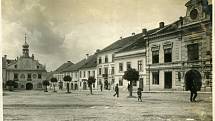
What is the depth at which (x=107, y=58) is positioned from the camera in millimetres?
4410

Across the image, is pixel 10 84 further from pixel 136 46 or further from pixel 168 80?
pixel 168 80

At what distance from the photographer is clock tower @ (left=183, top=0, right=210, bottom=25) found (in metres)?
4.07

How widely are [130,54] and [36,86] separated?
0.96 m

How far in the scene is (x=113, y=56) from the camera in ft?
14.5

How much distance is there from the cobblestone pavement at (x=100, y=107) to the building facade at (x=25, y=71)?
3.8 inches

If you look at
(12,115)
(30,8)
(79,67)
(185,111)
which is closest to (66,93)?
(79,67)

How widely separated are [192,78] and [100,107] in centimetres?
89

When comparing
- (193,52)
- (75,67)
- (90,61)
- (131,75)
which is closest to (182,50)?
(193,52)

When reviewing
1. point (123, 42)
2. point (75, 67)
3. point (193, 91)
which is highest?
point (123, 42)

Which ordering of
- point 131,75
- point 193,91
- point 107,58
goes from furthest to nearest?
point 107,58 < point 131,75 < point 193,91

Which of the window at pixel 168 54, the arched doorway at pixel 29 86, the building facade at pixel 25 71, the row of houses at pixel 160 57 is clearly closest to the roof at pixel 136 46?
the row of houses at pixel 160 57

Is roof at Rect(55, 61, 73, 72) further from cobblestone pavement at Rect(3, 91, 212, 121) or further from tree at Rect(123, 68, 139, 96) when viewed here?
tree at Rect(123, 68, 139, 96)

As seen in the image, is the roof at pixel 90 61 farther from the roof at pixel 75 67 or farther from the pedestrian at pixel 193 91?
the pedestrian at pixel 193 91

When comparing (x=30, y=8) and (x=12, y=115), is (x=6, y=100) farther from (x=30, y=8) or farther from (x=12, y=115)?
(x=30, y=8)
